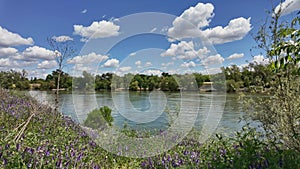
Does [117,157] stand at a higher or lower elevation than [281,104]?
lower

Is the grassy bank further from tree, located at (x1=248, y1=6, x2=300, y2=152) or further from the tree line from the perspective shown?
the tree line

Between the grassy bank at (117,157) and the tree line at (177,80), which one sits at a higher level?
the tree line at (177,80)

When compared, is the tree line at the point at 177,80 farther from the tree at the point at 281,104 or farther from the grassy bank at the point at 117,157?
the grassy bank at the point at 117,157

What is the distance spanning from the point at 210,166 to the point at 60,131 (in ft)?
7.35

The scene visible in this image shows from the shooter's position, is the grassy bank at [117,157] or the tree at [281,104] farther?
the tree at [281,104]

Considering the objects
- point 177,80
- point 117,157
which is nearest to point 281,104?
point 177,80

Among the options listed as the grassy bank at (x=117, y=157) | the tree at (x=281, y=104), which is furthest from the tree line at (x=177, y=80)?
the grassy bank at (x=117, y=157)

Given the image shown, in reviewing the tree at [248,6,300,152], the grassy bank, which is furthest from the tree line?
the grassy bank

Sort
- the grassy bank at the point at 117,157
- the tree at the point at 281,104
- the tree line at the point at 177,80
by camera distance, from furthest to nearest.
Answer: the tree line at the point at 177,80 → the tree at the point at 281,104 → the grassy bank at the point at 117,157

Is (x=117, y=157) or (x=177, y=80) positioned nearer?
(x=117, y=157)

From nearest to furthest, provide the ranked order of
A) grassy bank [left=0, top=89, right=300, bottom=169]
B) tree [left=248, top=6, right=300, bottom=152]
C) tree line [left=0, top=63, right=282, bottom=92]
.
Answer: grassy bank [left=0, top=89, right=300, bottom=169]
tree [left=248, top=6, right=300, bottom=152]
tree line [left=0, top=63, right=282, bottom=92]

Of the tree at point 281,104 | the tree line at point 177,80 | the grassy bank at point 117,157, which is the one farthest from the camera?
the tree line at point 177,80

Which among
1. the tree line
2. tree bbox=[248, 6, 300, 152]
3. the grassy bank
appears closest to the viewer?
the grassy bank

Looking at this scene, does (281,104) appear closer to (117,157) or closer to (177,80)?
(177,80)
